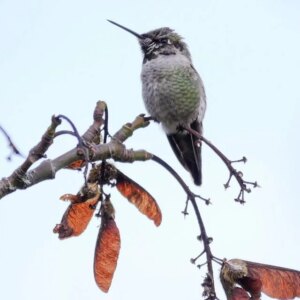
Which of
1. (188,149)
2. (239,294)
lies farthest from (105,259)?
(188,149)

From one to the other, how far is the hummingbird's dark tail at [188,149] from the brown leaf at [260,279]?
9.89ft

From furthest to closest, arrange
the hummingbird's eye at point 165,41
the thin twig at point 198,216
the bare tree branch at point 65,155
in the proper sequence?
the hummingbird's eye at point 165,41 → the thin twig at point 198,216 → the bare tree branch at point 65,155

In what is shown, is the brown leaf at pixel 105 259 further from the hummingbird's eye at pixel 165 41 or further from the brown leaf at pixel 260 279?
the hummingbird's eye at pixel 165 41

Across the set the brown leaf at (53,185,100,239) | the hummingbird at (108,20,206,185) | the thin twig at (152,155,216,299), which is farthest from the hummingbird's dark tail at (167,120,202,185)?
the brown leaf at (53,185,100,239)

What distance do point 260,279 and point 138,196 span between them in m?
0.58

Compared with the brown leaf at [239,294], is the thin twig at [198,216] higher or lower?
higher

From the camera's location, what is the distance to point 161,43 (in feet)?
22.2

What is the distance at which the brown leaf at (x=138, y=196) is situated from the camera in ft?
9.73

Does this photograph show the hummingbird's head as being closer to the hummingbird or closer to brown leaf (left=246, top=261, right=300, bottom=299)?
the hummingbird

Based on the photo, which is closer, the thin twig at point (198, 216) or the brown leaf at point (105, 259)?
the brown leaf at point (105, 259)

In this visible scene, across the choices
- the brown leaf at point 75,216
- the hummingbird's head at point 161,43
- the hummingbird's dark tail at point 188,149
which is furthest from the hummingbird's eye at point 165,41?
the brown leaf at point 75,216

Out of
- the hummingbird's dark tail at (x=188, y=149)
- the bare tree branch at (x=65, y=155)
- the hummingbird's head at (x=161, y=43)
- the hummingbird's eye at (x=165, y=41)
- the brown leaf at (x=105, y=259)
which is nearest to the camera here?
the bare tree branch at (x=65, y=155)

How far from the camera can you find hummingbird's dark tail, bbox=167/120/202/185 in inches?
239

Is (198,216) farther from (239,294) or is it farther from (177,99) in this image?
(177,99)
